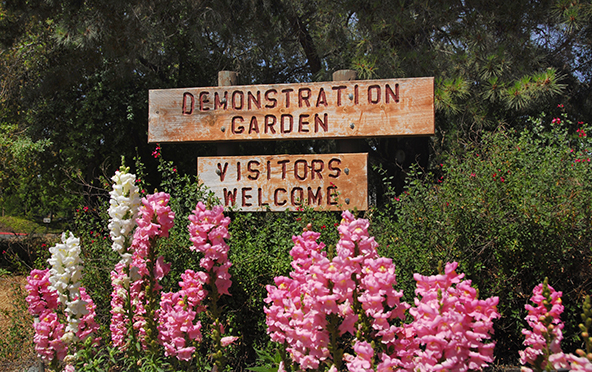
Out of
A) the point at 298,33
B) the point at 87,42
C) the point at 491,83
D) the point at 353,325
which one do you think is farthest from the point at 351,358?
the point at 298,33

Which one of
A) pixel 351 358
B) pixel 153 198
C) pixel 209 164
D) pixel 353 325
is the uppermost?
pixel 209 164

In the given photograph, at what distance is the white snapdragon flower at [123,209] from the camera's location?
2.33 m

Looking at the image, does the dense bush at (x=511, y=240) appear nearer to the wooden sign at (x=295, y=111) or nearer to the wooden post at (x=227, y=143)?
the wooden sign at (x=295, y=111)

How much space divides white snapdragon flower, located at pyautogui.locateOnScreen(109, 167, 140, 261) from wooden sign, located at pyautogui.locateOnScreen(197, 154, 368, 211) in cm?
146

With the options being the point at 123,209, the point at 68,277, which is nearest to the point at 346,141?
the point at 123,209

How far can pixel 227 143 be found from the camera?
408cm

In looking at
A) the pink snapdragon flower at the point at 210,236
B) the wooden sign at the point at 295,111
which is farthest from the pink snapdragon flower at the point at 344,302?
the wooden sign at the point at 295,111

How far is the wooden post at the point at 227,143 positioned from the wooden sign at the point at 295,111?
0.51 feet

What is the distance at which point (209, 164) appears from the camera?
12.8ft

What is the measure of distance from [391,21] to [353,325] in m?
5.21

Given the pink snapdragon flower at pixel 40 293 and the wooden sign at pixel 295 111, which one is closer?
the pink snapdragon flower at pixel 40 293

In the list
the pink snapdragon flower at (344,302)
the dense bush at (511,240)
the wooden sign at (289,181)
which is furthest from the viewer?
the wooden sign at (289,181)

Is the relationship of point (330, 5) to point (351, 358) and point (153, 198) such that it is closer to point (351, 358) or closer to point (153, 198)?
point (153, 198)

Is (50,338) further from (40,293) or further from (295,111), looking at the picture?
(295,111)
